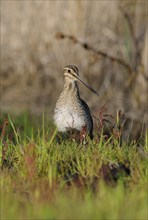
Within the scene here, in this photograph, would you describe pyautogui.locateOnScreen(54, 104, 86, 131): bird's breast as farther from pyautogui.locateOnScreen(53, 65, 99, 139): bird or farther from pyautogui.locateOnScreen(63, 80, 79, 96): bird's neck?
pyautogui.locateOnScreen(63, 80, 79, 96): bird's neck

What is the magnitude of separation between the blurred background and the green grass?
5474 millimetres

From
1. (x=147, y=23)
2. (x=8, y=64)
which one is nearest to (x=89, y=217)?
(x=147, y=23)

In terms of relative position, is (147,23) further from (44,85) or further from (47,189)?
(47,189)

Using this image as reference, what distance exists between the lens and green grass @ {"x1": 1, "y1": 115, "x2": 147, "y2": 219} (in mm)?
4438

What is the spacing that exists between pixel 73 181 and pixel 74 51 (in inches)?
287

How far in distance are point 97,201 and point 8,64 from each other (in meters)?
8.44

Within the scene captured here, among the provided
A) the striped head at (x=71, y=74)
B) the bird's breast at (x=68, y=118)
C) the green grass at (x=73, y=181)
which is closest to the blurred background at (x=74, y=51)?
the striped head at (x=71, y=74)

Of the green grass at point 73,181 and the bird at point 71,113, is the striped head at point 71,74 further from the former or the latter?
the green grass at point 73,181

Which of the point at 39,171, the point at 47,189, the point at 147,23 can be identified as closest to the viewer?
the point at 47,189

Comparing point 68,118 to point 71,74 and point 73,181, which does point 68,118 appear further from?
point 73,181

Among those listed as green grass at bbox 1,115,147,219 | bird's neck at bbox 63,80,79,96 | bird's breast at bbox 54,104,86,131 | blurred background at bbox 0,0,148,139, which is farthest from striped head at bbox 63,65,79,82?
blurred background at bbox 0,0,148,139

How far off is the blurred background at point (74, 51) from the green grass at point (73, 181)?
5.47m

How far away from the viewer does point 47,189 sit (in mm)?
5160

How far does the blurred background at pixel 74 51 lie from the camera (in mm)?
11922
